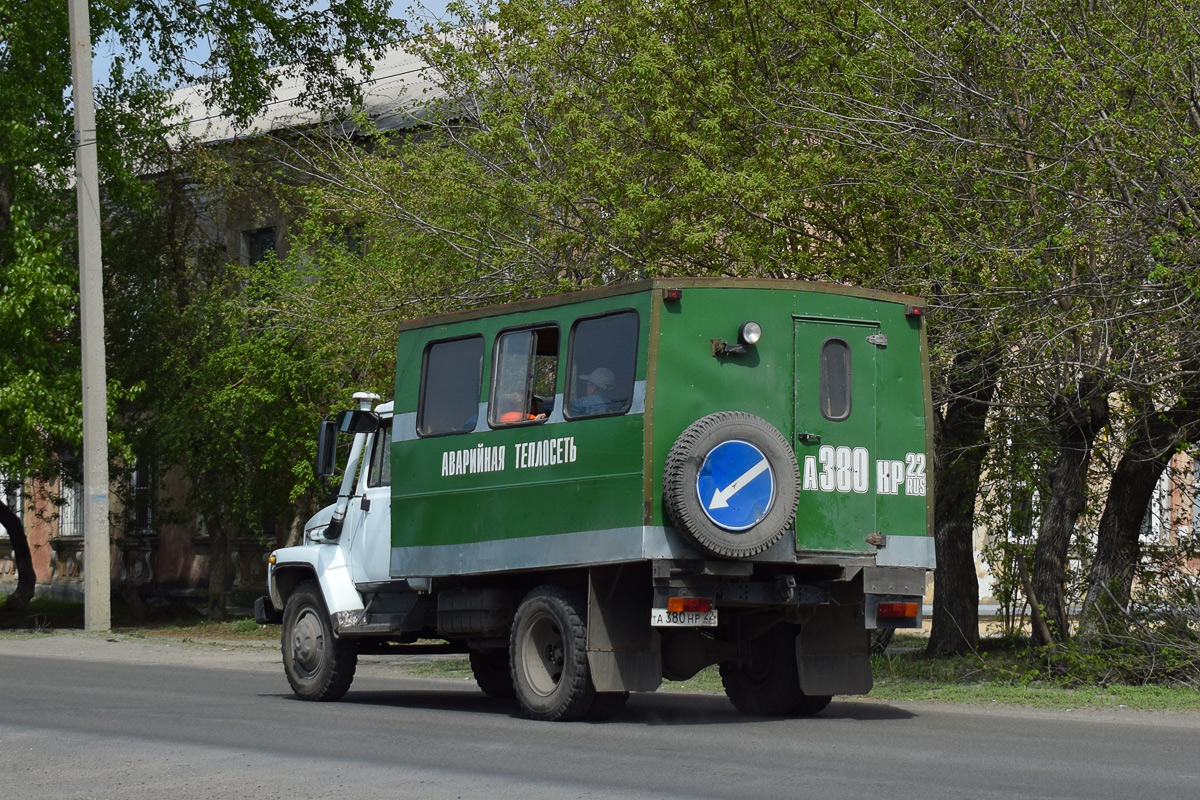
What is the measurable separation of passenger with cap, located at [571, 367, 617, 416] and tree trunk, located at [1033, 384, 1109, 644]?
18.8 feet

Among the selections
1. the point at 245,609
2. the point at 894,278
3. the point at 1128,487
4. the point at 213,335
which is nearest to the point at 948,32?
the point at 894,278

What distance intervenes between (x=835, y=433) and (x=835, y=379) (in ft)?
1.30

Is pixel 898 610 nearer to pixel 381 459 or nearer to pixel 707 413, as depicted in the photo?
pixel 707 413

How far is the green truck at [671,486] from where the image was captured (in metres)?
10.9

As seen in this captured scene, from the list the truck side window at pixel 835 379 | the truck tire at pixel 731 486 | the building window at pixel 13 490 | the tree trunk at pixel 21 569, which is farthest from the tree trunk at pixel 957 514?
the tree trunk at pixel 21 569

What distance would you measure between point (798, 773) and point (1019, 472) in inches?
352

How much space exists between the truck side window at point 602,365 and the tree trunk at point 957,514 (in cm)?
565

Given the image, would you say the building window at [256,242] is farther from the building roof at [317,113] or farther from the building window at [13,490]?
the building window at [13,490]

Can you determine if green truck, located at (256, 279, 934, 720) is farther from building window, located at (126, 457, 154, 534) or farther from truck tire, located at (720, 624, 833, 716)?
building window, located at (126, 457, 154, 534)

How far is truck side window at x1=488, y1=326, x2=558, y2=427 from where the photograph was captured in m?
11.8

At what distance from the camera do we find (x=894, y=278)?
15.2 meters

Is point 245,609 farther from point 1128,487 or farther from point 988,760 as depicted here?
point 988,760

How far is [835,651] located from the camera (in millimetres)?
11977

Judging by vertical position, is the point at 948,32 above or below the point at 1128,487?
above
